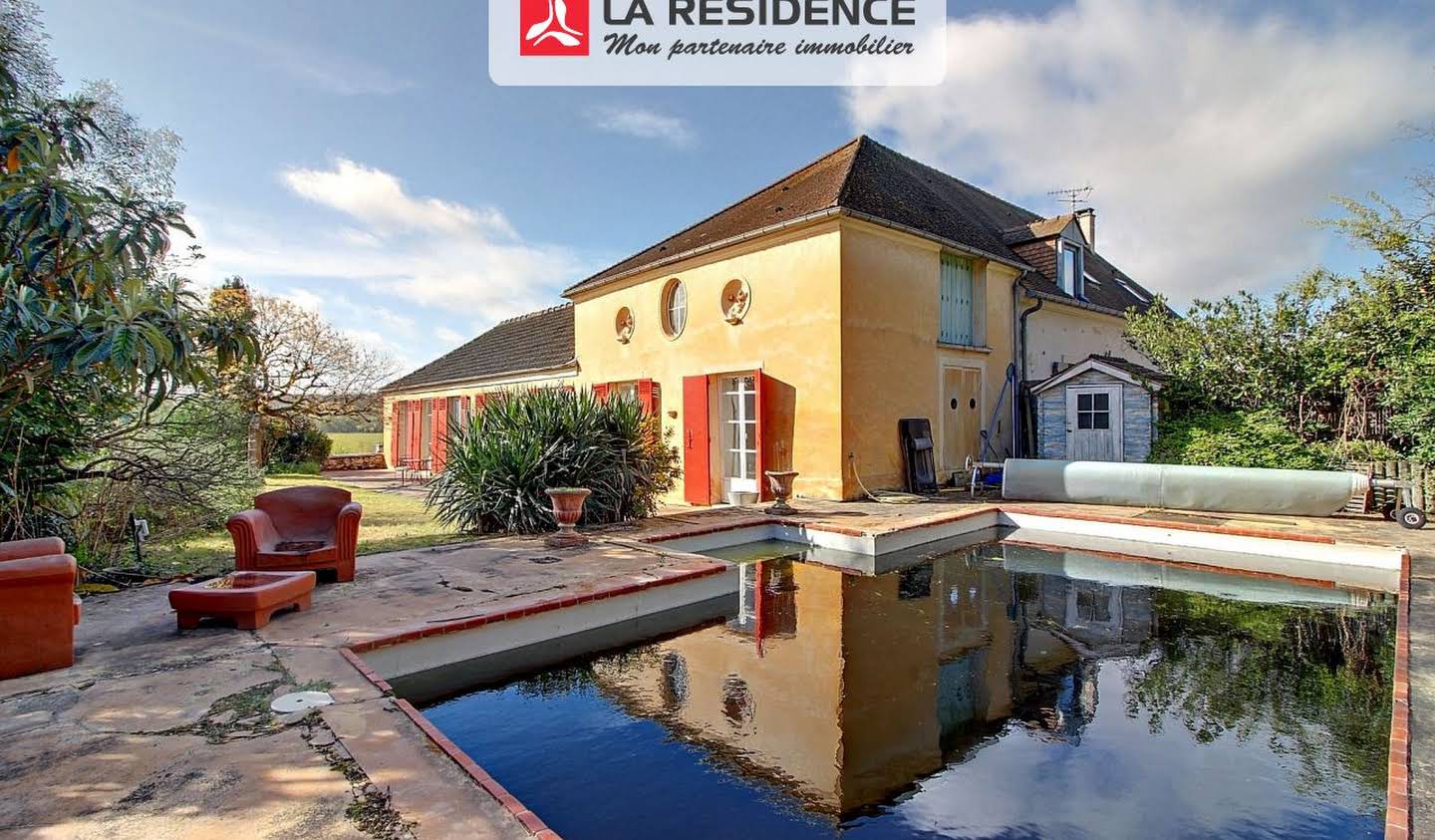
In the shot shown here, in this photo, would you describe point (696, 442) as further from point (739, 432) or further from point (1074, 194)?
point (1074, 194)

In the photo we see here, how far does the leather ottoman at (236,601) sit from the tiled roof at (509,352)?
471 inches

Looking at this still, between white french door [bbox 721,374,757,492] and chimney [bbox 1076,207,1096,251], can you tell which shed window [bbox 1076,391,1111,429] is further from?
chimney [bbox 1076,207,1096,251]

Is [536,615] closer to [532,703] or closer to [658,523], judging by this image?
[532,703]

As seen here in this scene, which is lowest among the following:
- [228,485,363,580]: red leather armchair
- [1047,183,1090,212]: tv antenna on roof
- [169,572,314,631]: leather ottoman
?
[169,572,314,631]: leather ottoman

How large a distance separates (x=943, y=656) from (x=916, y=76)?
26.9 ft

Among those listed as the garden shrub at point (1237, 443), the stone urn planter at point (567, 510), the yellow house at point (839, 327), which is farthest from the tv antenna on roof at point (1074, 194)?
the stone urn planter at point (567, 510)

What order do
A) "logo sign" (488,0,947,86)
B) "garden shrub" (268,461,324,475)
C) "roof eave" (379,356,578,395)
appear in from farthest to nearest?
"garden shrub" (268,461,324,475)
"roof eave" (379,356,578,395)
"logo sign" (488,0,947,86)

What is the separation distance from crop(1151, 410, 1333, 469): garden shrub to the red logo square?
1181 cm

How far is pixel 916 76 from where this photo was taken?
9.15 m

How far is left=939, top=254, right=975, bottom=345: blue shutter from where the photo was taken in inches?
485

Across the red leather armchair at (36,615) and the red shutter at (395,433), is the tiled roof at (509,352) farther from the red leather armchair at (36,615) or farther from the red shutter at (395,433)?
the red leather armchair at (36,615)

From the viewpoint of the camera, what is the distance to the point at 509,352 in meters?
19.7

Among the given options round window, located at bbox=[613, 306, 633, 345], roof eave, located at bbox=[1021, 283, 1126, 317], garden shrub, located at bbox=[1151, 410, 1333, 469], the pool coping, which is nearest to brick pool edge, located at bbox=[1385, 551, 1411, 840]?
the pool coping

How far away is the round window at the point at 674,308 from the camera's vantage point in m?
13.0
